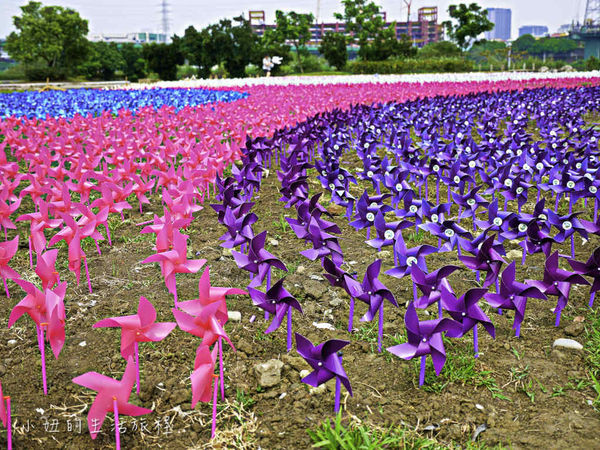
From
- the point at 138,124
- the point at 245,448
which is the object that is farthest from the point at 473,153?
the point at 138,124

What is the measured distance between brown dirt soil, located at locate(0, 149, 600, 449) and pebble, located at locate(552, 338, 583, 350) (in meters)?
0.05

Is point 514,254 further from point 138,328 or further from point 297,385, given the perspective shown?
point 138,328

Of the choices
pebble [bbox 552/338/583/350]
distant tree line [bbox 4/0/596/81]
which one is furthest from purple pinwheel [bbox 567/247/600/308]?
distant tree line [bbox 4/0/596/81]

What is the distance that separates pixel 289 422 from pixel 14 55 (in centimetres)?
6526

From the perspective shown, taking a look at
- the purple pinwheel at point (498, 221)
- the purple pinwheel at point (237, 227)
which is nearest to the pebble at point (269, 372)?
the purple pinwheel at point (237, 227)

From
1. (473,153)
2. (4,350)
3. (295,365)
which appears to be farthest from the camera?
(473,153)

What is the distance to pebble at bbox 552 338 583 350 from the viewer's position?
312 centimetres

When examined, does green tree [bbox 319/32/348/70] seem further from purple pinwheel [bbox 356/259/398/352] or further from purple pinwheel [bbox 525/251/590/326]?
purple pinwheel [bbox 356/259/398/352]

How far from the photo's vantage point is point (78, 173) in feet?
20.1

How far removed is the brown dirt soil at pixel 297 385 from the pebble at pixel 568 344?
0.05 m

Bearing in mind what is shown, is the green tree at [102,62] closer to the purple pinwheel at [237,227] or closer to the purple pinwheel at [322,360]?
the purple pinwheel at [237,227]

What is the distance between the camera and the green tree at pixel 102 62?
196ft

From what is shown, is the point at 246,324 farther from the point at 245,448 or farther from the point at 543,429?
the point at 543,429

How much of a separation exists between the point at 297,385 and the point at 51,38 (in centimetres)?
6160
